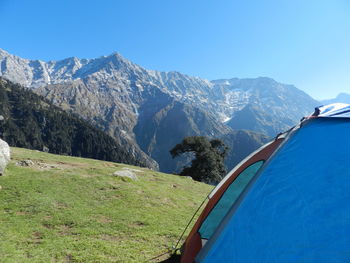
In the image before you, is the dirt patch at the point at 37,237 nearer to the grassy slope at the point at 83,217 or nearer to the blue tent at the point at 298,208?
the grassy slope at the point at 83,217

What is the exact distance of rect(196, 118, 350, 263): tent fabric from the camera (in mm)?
4203

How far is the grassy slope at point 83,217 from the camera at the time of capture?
26.2 feet

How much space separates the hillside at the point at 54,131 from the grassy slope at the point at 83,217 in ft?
513

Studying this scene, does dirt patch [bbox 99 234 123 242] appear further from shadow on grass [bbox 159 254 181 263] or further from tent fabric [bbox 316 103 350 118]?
tent fabric [bbox 316 103 350 118]

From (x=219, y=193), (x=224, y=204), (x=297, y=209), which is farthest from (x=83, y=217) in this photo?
(x=297, y=209)

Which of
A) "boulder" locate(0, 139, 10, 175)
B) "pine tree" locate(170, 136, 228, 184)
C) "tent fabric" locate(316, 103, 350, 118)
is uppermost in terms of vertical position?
"tent fabric" locate(316, 103, 350, 118)

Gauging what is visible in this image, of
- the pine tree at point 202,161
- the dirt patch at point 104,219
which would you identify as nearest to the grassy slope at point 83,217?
the dirt patch at point 104,219

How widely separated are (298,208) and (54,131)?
192m

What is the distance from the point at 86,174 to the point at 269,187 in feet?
56.9

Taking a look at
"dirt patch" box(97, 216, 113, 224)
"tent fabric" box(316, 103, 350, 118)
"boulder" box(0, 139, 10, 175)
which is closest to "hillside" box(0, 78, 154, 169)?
"boulder" box(0, 139, 10, 175)

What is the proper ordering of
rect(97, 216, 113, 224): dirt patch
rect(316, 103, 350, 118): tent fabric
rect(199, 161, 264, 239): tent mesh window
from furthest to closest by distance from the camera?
rect(97, 216, 113, 224): dirt patch → rect(199, 161, 264, 239): tent mesh window → rect(316, 103, 350, 118): tent fabric

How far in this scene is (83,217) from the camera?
11242 millimetres

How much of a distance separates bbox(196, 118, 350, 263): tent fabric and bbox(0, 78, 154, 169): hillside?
6674 inches

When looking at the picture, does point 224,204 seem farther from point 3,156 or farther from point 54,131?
point 54,131
